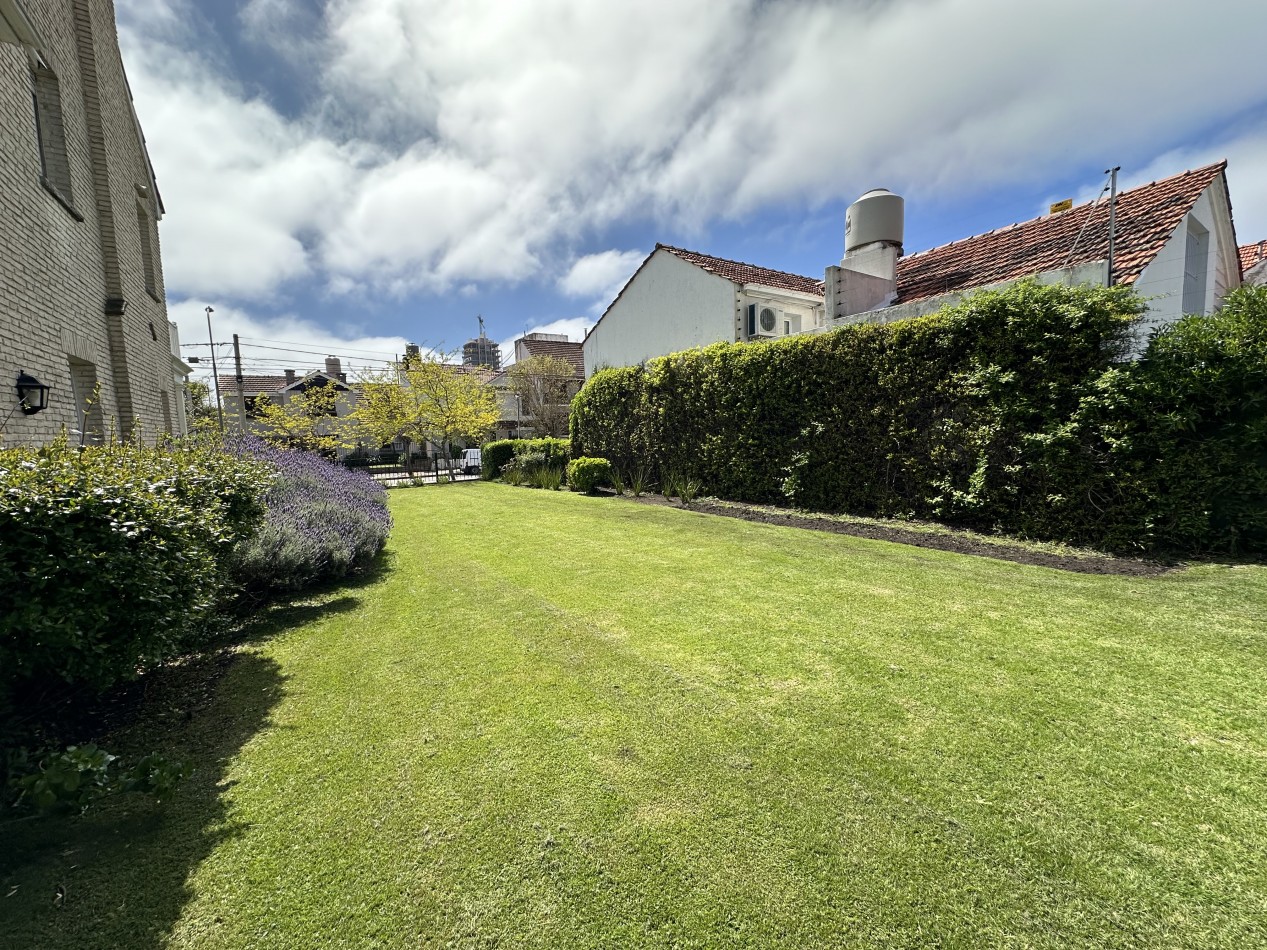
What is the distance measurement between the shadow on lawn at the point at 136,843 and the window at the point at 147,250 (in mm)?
12060

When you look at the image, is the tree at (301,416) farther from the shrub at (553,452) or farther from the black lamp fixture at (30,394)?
the black lamp fixture at (30,394)

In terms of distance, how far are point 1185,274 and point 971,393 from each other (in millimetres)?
4666

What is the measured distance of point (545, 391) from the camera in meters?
30.6

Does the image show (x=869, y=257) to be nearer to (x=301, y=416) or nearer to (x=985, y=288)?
(x=985, y=288)

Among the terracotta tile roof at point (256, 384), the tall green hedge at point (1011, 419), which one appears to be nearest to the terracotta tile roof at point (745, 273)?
the tall green hedge at point (1011, 419)

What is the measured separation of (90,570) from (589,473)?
12133mm

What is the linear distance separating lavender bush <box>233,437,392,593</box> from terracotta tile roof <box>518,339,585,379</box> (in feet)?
91.1

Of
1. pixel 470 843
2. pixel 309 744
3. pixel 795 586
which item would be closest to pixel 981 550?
pixel 795 586

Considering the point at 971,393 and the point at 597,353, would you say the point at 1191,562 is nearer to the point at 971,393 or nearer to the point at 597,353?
the point at 971,393

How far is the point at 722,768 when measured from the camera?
2482 mm

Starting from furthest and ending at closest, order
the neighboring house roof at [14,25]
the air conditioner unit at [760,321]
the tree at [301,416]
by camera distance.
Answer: the tree at [301,416] → the air conditioner unit at [760,321] → the neighboring house roof at [14,25]

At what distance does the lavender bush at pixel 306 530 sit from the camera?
16.9 feet

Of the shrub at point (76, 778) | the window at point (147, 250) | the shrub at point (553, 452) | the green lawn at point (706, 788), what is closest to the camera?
the green lawn at point (706, 788)

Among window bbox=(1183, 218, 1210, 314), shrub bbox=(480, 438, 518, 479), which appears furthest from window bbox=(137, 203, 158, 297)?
window bbox=(1183, 218, 1210, 314)
